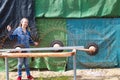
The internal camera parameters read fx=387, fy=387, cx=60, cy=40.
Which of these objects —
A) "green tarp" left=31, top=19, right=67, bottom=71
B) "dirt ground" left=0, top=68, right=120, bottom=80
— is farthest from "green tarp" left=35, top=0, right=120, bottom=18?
"dirt ground" left=0, top=68, right=120, bottom=80

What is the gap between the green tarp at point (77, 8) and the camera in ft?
34.7

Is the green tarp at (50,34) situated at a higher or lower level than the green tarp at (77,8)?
lower

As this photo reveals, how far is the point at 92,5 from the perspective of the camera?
10586mm

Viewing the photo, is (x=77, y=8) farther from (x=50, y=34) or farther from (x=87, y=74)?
(x=87, y=74)

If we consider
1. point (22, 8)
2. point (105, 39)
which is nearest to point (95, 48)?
point (105, 39)

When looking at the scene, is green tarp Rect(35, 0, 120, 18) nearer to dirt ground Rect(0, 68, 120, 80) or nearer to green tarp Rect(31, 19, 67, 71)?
green tarp Rect(31, 19, 67, 71)

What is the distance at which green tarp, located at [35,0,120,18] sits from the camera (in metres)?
10.6

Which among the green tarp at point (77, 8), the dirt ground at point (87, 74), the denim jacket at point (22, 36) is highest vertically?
the green tarp at point (77, 8)

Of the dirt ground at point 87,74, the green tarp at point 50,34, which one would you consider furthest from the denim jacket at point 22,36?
the green tarp at point 50,34

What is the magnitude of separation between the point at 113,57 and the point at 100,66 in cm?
44

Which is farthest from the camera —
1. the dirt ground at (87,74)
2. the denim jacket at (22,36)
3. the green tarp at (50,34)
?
the green tarp at (50,34)

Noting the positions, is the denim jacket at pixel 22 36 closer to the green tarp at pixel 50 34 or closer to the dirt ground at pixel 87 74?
the dirt ground at pixel 87 74

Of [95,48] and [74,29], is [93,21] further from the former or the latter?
[95,48]

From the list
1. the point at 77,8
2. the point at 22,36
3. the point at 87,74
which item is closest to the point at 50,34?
the point at 77,8
